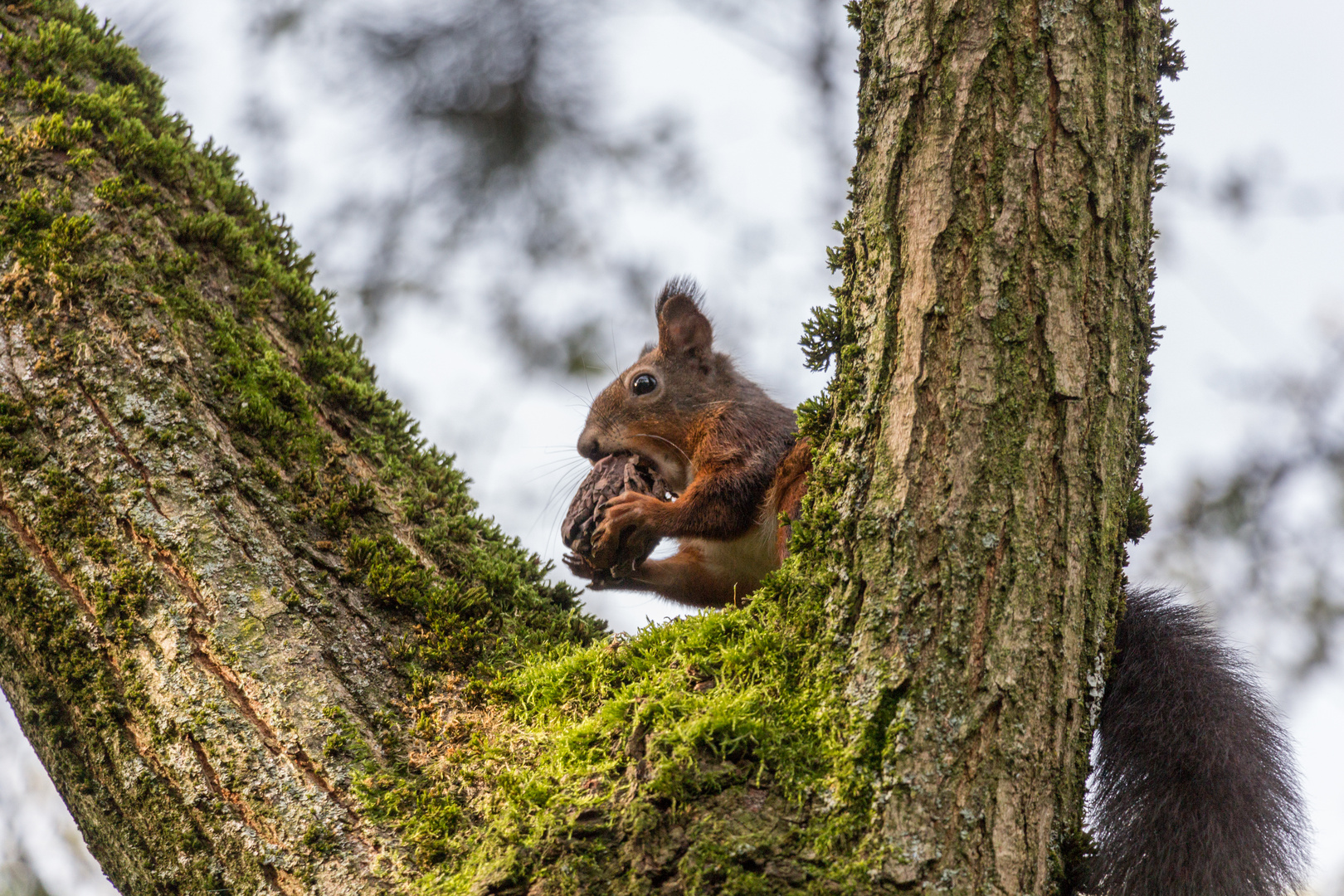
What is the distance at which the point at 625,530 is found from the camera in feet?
9.69

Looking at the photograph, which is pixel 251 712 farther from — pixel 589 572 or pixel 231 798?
pixel 589 572

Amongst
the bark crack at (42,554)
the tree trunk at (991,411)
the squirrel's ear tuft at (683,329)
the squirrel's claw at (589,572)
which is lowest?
the tree trunk at (991,411)

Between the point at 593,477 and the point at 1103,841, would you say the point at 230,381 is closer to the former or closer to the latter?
the point at 593,477

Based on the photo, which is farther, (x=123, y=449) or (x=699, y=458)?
(x=699, y=458)

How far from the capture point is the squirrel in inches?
71.2

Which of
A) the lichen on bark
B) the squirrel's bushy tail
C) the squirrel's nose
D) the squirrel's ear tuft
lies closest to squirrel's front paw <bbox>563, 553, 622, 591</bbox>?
the lichen on bark

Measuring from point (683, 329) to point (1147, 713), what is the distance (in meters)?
2.40

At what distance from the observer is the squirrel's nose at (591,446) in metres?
3.85

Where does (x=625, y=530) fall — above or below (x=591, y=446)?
below

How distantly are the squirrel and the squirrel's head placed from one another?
261mm

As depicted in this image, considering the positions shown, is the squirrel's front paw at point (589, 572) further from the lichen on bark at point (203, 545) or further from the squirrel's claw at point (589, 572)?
the lichen on bark at point (203, 545)

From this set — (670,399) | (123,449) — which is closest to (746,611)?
(123,449)

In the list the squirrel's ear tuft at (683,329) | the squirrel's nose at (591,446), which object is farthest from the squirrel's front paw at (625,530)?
the squirrel's ear tuft at (683,329)

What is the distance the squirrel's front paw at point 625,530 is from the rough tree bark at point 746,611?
0.58 metres
